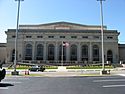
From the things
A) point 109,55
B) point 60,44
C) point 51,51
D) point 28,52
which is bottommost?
point 109,55

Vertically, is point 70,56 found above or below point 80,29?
below

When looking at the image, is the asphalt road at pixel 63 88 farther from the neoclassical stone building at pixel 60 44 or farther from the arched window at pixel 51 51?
the arched window at pixel 51 51

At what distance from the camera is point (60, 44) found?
88.8 metres

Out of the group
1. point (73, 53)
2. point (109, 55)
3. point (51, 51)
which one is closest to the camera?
point (51, 51)

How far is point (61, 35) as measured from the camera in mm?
88375

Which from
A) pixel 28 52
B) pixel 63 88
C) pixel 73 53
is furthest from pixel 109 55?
pixel 63 88

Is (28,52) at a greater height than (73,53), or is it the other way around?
(28,52)

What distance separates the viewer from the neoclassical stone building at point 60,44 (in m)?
88.0

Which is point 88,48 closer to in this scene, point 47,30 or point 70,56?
point 70,56

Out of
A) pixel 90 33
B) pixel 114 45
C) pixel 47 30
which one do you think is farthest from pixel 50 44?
pixel 114 45

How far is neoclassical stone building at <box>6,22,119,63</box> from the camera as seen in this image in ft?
289

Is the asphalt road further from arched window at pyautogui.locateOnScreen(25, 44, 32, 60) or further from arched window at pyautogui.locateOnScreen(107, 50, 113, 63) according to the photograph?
arched window at pyautogui.locateOnScreen(107, 50, 113, 63)

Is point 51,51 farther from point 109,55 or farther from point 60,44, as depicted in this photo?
point 109,55

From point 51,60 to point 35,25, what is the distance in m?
19.3
